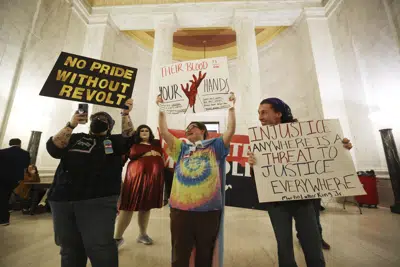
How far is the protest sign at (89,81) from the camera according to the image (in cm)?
157

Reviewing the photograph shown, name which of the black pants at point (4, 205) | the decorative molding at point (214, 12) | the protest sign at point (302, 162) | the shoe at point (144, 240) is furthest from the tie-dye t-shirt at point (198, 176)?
the decorative molding at point (214, 12)

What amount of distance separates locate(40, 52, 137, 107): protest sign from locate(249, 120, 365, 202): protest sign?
1271 millimetres

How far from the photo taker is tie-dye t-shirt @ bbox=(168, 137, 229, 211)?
1.23m

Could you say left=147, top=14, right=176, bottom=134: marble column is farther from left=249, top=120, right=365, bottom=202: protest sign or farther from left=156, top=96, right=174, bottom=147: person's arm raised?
left=249, top=120, right=365, bottom=202: protest sign

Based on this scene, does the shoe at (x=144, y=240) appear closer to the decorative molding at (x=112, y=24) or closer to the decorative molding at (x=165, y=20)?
the decorative molding at (x=165, y=20)

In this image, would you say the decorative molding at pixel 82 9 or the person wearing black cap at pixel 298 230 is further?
the decorative molding at pixel 82 9

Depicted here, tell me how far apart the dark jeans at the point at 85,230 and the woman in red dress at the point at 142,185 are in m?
1.00

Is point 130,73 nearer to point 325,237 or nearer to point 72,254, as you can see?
point 72,254

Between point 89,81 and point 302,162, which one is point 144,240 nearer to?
point 89,81

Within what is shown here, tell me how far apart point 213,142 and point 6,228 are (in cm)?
363

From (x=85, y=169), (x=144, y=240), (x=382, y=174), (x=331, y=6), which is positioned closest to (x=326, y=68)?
(x=331, y=6)

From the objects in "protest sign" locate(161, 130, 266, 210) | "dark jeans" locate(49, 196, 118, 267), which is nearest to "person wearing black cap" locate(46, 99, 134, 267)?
"dark jeans" locate(49, 196, 118, 267)

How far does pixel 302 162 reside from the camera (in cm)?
129

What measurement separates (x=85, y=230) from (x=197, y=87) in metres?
1.54
